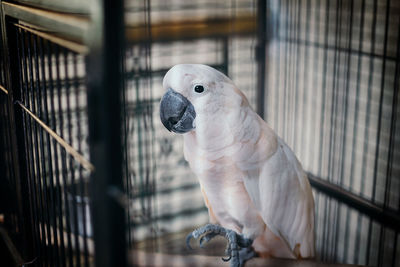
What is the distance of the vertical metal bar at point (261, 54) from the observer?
1604 mm

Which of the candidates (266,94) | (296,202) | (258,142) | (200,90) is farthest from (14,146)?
(266,94)

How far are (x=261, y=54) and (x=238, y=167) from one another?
0.77m

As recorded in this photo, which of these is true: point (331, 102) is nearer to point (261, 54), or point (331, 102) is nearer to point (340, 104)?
point (340, 104)

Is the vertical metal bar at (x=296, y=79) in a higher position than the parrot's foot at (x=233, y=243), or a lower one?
higher

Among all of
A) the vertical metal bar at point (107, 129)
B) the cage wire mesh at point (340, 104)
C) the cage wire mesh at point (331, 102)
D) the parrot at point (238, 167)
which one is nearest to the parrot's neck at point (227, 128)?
the parrot at point (238, 167)

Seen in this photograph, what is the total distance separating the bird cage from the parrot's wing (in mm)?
112

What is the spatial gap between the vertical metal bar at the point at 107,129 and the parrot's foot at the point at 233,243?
528mm

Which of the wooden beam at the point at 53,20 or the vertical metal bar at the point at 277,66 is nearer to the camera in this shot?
the wooden beam at the point at 53,20

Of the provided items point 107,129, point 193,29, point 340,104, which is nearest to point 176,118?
point 193,29

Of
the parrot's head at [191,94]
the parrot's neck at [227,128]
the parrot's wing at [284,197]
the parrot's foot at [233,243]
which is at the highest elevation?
the parrot's head at [191,94]

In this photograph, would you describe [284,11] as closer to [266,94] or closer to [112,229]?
Answer: [266,94]

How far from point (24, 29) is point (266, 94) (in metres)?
1.05

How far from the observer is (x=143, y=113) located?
2.73 feet

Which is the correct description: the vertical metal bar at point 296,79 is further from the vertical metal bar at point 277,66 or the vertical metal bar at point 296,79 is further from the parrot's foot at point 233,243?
the parrot's foot at point 233,243
